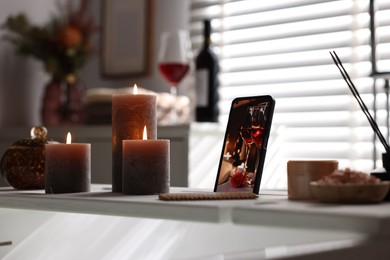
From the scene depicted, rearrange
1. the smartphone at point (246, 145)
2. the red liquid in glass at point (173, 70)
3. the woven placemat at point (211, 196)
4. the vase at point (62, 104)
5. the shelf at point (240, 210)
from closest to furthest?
1. the shelf at point (240, 210)
2. the woven placemat at point (211, 196)
3. the smartphone at point (246, 145)
4. the red liquid in glass at point (173, 70)
5. the vase at point (62, 104)

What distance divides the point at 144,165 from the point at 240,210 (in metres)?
0.27

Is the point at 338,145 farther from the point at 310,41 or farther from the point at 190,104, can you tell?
the point at 190,104

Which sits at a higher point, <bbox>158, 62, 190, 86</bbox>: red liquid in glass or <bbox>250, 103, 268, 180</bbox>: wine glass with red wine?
<bbox>158, 62, 190, 86</bbox>: red liquid in glass

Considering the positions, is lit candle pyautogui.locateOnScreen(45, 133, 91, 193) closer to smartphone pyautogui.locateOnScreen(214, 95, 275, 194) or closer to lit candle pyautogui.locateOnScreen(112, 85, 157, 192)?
lit candle pyautogui.locateOnScreen(112, 85, 157, 192)

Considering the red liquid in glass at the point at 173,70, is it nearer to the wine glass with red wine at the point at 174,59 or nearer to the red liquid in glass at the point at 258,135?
the wine glass with red wine at the point at 174,59

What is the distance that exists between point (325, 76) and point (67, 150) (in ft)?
4.98

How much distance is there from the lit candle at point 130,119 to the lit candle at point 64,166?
0.06m

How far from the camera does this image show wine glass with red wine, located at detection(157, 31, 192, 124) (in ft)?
8.18

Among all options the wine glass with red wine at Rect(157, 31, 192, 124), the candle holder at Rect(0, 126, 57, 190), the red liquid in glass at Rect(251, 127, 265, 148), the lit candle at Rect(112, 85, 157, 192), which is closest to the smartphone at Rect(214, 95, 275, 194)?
the red liquid in glass at Rect(251, 127, 265, 148)

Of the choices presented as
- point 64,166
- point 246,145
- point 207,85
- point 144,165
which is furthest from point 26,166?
point 207,85

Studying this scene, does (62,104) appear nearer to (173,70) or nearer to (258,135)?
(173,70)

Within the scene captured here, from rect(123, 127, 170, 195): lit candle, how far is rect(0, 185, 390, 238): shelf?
0.04 meters

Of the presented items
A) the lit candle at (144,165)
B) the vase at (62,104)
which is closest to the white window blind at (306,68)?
the vase at (62,104)

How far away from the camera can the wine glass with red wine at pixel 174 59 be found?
98.1 inches
